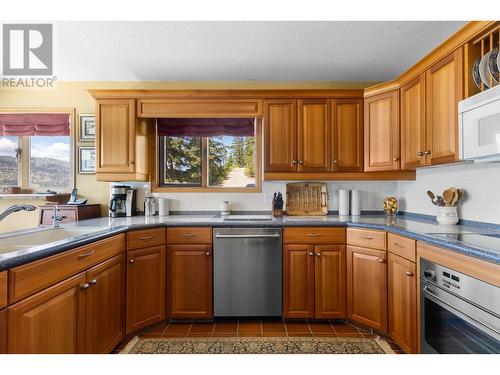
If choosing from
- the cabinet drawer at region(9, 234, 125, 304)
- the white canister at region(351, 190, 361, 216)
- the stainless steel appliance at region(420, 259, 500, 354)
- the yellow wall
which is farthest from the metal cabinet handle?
the white canister at region(351, 190, 361, 216)

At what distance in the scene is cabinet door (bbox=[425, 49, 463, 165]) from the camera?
1894 mm

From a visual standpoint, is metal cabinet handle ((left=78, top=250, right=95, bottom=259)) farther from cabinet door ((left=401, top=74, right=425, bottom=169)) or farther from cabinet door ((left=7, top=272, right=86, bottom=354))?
cabinet door ((left=401, top=74, right=425, bottom=169))

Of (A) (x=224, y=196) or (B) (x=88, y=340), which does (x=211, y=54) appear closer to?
(A) (x=224, y=196)

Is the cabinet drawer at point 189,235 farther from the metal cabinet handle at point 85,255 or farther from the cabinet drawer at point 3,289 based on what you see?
the cabinet drawer at point 3,289

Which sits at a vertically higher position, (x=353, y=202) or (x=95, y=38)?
Answer: (x=95, y=38)

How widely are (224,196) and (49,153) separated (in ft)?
6.71

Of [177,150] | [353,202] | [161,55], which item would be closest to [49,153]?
[177,150]

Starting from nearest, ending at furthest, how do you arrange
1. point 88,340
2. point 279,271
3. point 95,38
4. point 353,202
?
1. point 88,340
2. point 95,38
3. point 279,271
4. point 353,202

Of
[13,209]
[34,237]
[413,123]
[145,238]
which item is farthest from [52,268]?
[413,123]

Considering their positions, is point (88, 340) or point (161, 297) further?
point (161, 297)

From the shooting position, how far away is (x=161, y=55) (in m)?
2.59

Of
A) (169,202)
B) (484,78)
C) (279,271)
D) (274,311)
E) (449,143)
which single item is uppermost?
(484,78)

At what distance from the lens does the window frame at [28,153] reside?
317 cm

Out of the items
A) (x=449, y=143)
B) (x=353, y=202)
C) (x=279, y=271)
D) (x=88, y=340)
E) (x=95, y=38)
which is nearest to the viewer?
(x=88, y=340)
